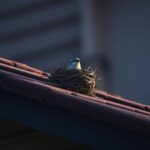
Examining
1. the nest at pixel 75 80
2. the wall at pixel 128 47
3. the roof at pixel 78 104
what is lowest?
the roof at pixel 78 104

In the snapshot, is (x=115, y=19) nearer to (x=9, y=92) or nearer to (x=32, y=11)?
(x=32, y=11)

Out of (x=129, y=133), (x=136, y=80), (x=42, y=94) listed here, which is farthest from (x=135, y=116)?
(x=136, y=80)

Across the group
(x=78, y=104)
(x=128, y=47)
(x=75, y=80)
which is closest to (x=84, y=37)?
(x=128, y=47)

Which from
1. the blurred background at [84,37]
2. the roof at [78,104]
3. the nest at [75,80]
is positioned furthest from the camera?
the blurred background at [84,37]

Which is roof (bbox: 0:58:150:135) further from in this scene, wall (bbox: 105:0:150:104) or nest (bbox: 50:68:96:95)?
wall (bbox: 105:0:150:104)

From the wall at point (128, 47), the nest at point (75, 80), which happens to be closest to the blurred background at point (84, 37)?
the wall at point (128, 47)

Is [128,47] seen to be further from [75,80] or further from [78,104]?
[78,104]

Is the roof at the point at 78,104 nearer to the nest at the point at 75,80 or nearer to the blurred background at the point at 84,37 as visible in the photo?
the nest at the point at 75,80
